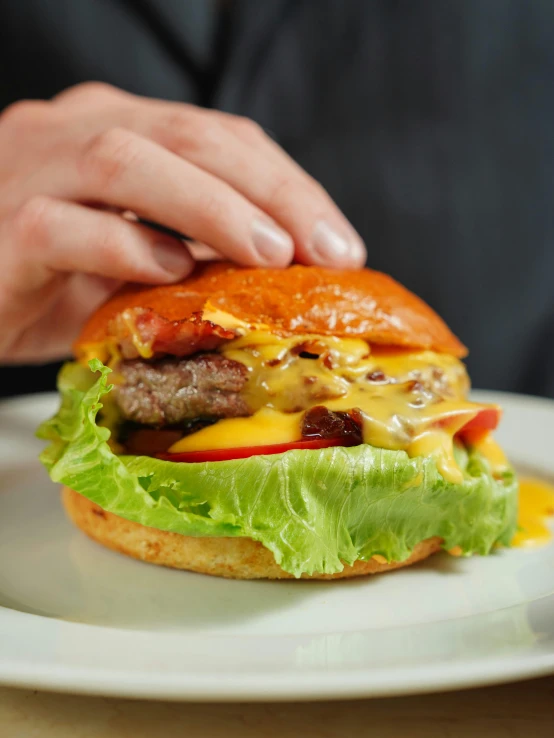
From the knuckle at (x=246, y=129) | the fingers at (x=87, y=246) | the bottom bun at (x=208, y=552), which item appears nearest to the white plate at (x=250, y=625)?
the bottom bun at (x=208, y=552)

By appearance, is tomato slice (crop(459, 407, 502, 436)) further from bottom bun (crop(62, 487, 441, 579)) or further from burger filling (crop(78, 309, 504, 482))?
bottom bun (crop(62, 487, 441, 579))

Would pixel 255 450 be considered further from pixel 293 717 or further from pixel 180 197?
pixel 180 197

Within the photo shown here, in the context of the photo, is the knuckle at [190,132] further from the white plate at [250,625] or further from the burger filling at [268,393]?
the white plate at [250,625]

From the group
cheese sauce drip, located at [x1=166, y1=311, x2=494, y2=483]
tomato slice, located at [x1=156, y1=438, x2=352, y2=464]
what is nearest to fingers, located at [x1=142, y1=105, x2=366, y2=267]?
cheese sauce drip, located at [x1=166, y1=311, x2=494, y2=483]

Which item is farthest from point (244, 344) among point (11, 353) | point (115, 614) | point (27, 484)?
point (11, 353)

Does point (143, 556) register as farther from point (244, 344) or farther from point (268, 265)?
point (268, 265)

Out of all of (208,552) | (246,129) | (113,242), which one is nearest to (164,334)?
(113,242)
